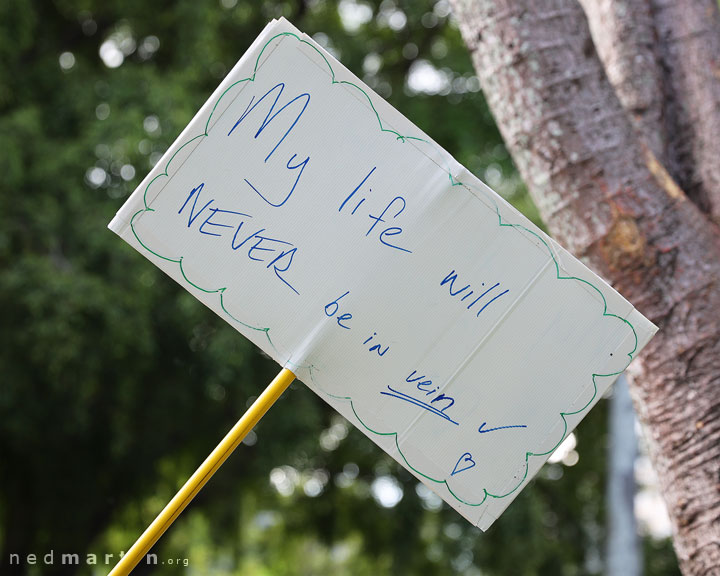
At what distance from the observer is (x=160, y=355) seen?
281 inches

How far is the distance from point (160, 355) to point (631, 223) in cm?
571

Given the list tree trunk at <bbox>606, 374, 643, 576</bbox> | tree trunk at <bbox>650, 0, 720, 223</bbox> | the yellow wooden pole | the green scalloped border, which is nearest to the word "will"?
the green scalloped border

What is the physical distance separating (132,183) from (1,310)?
4.11 ft

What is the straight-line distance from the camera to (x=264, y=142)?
1631 millimetres

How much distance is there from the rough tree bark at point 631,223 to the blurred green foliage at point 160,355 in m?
4.15

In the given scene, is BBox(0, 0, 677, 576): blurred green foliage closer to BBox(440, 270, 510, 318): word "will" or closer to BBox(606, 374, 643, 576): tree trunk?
BBox(606, 374, 643, 576): tree trunk

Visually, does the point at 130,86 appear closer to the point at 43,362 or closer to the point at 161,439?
the point at 43,362

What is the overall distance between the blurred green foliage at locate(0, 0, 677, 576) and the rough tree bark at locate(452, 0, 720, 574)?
4147 mm

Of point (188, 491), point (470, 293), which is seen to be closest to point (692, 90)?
point (470, 293)

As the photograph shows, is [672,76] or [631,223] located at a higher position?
[672,76]

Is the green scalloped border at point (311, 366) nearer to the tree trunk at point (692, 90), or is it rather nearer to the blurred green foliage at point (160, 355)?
the tree trunk at point (692, 90)

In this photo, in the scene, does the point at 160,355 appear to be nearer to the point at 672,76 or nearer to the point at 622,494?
the point at 622,494

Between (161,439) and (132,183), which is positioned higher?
(132,183)

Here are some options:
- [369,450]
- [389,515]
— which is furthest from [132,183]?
[389,515]
